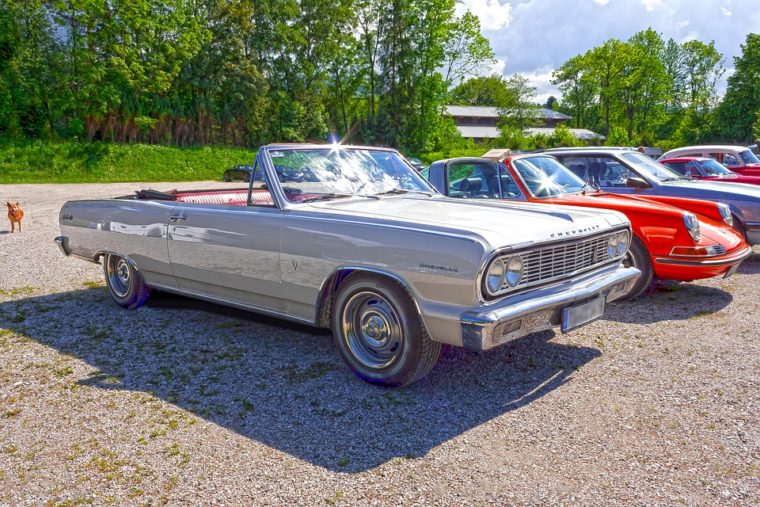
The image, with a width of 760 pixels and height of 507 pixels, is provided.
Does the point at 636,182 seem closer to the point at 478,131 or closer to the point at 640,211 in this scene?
the point at 640,211

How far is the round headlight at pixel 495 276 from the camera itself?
3191 mm

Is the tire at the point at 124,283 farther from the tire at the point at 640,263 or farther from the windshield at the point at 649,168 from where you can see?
the windshield at the point at 649,168

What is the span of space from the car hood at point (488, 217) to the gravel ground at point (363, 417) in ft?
3.35

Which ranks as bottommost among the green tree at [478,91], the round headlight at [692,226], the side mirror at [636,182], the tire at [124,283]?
the tire at [124,283]

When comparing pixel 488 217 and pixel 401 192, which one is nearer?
pixel 488 217

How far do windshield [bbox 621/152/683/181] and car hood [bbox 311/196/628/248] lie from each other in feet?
11.9

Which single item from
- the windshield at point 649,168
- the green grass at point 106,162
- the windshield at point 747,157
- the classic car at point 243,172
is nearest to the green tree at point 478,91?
the green grass at point 106,162

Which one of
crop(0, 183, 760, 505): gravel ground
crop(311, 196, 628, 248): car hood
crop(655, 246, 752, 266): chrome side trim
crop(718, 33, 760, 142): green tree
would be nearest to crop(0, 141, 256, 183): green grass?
crop(0, 183, 760, 505): gravel ground

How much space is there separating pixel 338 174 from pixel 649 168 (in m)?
5.22

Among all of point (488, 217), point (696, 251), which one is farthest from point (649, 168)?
point (488, 217)

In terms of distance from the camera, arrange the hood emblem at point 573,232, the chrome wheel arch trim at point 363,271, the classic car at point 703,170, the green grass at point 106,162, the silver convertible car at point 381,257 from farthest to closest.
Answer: the green grass at point 106,162 → the classic car at point 703,170 → the hood emblem at point 573,232 → the chrome wheel arch trim at point 363,271 → the silver convertible car at point 381,257

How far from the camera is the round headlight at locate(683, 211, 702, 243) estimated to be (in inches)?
219

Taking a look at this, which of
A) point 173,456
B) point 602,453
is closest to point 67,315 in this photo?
point 173,456

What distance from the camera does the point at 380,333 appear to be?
3.69 metres
